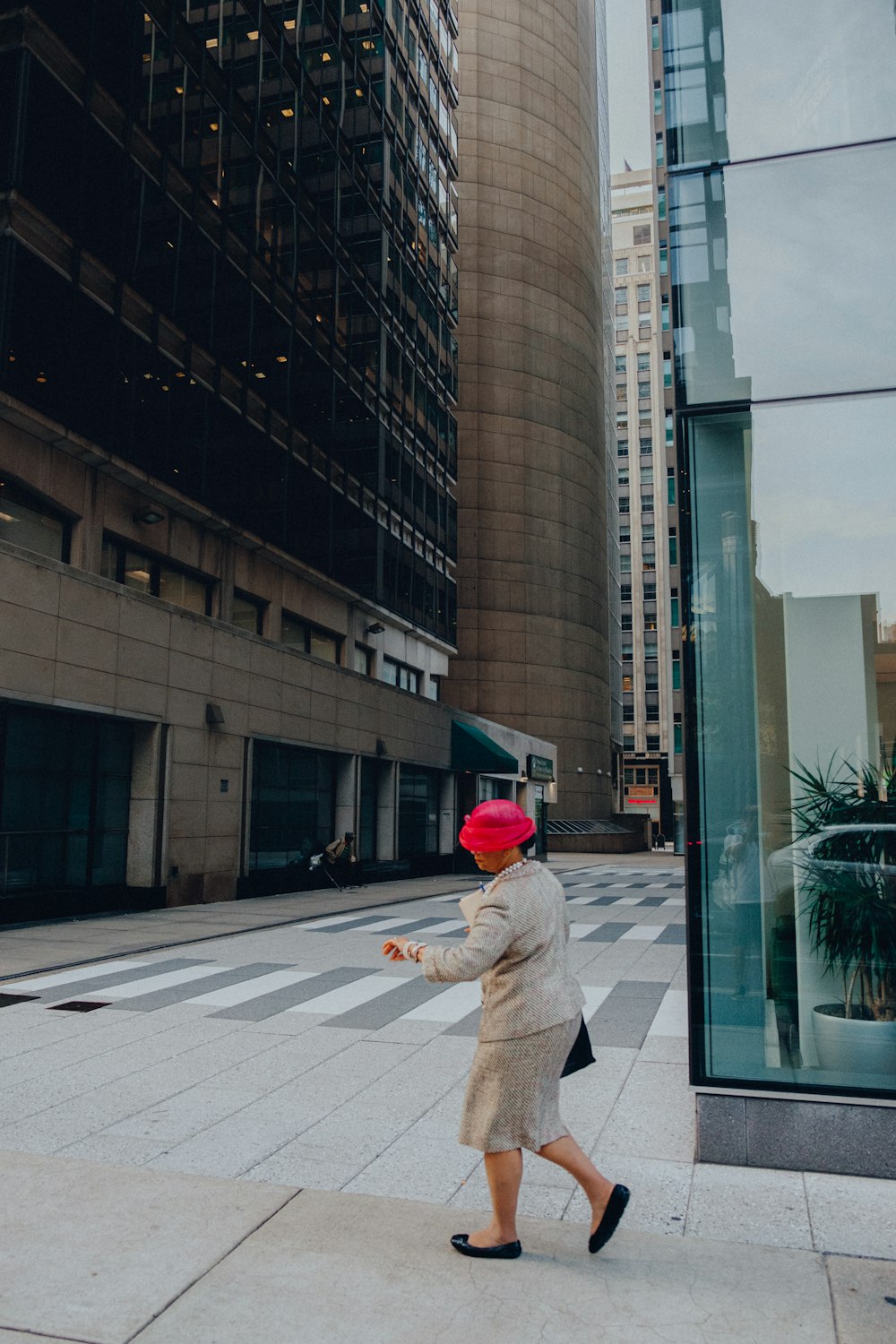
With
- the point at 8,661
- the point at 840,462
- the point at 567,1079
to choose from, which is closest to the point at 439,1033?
the point at 567,1079

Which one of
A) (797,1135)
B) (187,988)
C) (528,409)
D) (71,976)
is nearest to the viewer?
(797,1135)

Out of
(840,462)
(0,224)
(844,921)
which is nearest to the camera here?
(844,921)

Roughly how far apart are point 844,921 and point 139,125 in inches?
819

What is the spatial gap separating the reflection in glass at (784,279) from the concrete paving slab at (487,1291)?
4.45m

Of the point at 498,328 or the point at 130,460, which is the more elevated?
the point at 498,328

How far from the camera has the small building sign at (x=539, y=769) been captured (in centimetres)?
4572

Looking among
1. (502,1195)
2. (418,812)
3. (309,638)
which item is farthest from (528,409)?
(502,1195)

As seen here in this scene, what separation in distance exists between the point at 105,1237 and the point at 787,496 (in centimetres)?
509

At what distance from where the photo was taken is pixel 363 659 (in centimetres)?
3192

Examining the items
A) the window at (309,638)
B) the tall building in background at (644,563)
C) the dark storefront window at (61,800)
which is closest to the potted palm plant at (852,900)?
the dark storefront window at (61,800)

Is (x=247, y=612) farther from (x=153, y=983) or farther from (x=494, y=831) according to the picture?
(x=494, y=831)

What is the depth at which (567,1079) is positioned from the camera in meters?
6.80

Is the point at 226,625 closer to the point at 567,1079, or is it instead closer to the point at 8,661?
the point at 8,661

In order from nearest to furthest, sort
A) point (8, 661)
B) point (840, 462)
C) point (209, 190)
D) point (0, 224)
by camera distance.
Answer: point (840, 462)
point (8, 661)
point (0, 224)
point (209, 190)
